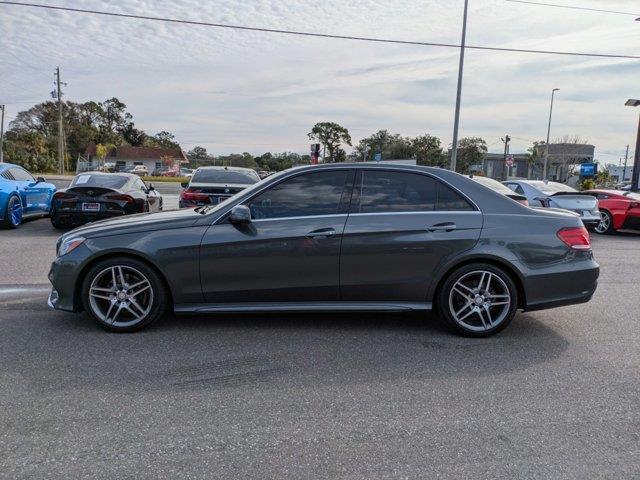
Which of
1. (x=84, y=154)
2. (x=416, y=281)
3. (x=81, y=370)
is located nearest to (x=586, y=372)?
(x=416, y=281)

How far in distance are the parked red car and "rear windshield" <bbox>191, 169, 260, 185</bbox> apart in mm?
8836

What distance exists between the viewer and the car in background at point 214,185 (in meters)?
11.1

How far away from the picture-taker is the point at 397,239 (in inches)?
191

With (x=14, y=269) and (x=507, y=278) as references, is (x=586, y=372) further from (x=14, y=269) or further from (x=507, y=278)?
(x=14, y=269)

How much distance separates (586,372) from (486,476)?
184cm

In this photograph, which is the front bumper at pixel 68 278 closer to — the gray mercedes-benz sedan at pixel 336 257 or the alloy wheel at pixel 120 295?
the gray mercedes-benz sedan at pixel 336 257

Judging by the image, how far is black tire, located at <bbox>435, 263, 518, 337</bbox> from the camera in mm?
4898

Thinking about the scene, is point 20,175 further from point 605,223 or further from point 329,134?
point 329,134

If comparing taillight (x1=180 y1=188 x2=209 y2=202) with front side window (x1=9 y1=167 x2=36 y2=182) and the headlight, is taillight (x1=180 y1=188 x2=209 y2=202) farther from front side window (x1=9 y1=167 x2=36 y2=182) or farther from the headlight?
the headlight

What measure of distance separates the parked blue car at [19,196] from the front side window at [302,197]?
868cm

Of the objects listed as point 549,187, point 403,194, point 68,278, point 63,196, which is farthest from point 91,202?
point 549,187

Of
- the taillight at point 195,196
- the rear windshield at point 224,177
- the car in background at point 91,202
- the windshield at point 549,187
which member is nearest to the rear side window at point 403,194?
the taillight at point 195,196

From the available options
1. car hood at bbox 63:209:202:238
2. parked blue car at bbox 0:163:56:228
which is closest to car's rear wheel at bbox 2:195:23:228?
parked blue car at bbox 0:163:56:228

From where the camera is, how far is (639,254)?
1060 cm
